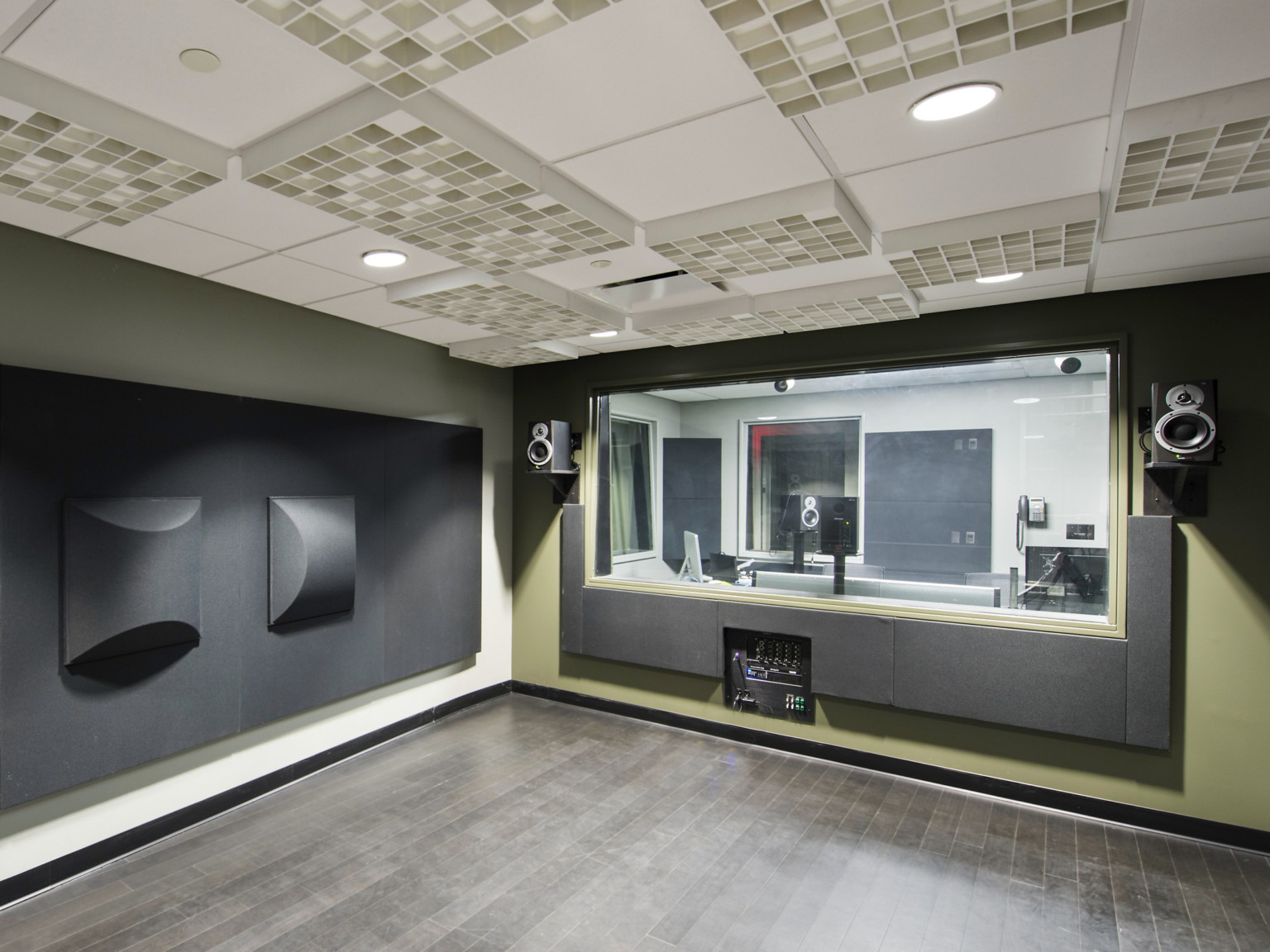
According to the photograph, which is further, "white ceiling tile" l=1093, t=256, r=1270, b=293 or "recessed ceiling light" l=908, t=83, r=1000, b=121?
"white ceiling tile" l=1093, t=256, r=1270, b=293

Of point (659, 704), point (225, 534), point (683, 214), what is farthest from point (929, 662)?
point (225, 534)

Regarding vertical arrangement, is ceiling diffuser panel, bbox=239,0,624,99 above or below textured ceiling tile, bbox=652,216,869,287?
above

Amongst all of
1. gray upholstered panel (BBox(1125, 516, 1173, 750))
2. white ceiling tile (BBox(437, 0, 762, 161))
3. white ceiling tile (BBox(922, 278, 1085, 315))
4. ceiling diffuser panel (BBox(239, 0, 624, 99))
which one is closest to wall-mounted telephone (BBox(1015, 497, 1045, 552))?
gray upholstered panel (BBox(1125, 516, 1173, 750))

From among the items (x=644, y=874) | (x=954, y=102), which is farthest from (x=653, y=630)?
(x=954, y=102)

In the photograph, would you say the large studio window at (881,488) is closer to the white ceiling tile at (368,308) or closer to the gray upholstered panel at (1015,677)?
the gray upholstered panel at (1015,677)

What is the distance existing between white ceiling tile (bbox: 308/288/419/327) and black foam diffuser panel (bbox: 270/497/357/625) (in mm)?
1031

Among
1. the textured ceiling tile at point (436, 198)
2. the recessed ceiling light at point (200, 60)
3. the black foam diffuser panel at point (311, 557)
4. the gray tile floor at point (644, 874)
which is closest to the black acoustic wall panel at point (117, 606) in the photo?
the black foam diffuser panel at point (311, 557)

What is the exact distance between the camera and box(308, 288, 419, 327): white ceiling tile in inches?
136

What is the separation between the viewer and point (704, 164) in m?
2.03

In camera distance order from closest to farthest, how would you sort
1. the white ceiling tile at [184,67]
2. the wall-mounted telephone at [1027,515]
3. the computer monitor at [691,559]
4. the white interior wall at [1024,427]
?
the white ceiling tile at [184,67] → the white interior wall at [1024,427] → the wall-mounted telephone at [1027,515] → the computer monitor at [691,559]

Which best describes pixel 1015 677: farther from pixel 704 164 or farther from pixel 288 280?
pixel 288 280

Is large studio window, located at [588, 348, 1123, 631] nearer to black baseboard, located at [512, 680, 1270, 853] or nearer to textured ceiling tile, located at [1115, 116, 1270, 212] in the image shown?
black baseboard, located at [512, 680, 1270, 853]

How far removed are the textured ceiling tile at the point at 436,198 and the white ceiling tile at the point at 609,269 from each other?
0.15 metres

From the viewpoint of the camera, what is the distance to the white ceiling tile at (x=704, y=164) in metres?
1.82
